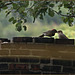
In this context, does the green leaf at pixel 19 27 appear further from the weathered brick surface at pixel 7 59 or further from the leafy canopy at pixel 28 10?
the weathered brick surface at pixel 7 59

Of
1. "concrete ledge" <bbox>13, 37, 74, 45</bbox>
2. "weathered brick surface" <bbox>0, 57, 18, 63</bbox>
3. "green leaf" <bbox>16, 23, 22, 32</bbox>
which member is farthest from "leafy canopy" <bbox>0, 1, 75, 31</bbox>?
"weathered brick surface" <bbox>0, 57, 18, 63</bbox>

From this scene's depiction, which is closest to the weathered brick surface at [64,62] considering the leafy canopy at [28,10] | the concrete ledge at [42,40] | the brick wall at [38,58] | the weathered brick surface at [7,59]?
the brick wall at [38,58]

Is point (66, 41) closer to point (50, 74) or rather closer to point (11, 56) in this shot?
point (50, 74)

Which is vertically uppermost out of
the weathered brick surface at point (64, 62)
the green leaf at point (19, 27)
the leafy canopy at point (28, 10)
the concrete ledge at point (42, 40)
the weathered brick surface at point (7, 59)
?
the leafy canopy at point (28, 10)

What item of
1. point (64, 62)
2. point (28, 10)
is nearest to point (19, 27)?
point (28, 10)

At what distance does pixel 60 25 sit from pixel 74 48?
1416 millimetres

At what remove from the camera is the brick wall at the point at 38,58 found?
2.54m

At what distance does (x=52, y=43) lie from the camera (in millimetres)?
2570

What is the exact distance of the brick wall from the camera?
254 centimetres

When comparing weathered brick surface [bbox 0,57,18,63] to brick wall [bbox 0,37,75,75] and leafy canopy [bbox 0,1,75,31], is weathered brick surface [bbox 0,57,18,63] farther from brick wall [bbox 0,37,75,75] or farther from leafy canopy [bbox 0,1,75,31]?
leafy canopy [bbox 0,1,75,31]

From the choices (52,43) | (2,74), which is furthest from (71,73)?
(2,74)

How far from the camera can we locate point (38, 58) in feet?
8.35

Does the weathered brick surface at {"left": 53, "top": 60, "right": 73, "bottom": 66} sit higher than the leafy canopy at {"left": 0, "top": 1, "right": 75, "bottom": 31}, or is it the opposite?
the leafy canopy at {"left": 0, "top": 1, "right": 75, "bottom": 31}

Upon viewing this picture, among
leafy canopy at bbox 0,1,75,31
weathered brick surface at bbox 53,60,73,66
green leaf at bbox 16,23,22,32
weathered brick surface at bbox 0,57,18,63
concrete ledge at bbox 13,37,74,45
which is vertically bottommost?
weathered brick surface at bbox 53,60,73,66
